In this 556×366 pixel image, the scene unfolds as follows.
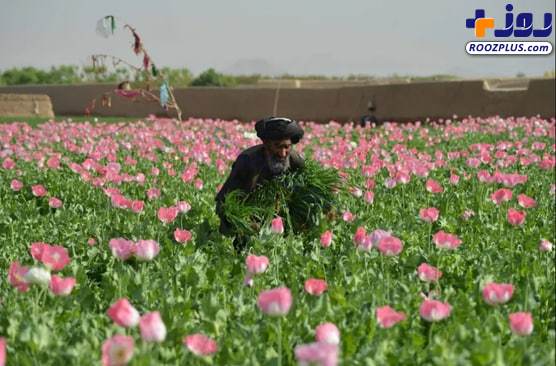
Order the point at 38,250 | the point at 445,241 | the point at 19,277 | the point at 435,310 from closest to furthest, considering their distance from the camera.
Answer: the point at 435,310, the point at 19,277, the point at 38,250, the point at 445,241

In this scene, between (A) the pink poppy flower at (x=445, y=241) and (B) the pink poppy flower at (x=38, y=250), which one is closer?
(B) the pink poppy flower at (x=38, y=250)

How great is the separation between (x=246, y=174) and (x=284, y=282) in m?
0.79

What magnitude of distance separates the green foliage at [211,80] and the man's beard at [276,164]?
4281 cm

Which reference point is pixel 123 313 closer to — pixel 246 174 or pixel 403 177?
pixel 246 174

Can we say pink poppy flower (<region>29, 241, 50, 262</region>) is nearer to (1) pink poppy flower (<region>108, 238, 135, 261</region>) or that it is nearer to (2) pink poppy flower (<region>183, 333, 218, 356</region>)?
(1) pink poppy flower (<region>108, 238, 135, 261</region>)

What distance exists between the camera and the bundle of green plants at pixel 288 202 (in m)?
4.41

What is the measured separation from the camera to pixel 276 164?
179 inches

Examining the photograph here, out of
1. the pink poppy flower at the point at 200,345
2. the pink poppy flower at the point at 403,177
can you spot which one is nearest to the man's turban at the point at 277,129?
the pink poppy flower at the point at 403,177

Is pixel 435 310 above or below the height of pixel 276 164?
below

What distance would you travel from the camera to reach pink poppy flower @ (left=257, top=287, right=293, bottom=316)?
234cm

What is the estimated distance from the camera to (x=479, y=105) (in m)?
19.1

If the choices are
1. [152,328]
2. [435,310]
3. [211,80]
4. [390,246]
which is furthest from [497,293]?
[211,80]

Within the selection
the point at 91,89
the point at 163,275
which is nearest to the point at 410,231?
the point at 163,275

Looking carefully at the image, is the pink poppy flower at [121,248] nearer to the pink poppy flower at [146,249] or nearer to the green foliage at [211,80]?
the pink poppy flower at [146,249]
